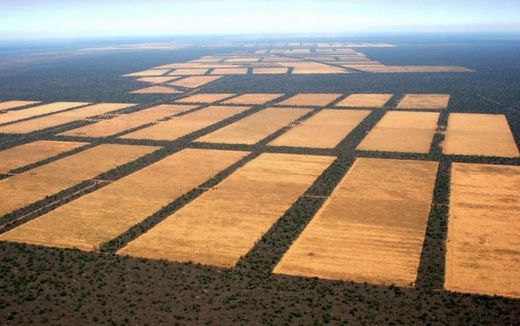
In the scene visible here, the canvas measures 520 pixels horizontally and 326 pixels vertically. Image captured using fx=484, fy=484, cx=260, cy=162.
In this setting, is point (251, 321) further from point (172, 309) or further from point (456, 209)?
point (456, 209)

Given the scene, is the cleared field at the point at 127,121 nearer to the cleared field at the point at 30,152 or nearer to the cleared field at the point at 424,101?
the cleared field at the point at 30,152

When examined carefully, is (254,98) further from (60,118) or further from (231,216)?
(231,216)

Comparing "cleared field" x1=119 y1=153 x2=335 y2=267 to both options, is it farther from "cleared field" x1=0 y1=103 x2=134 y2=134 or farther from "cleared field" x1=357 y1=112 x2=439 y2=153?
"cleared field" x1=0 y1=103 x2=134 y2=134

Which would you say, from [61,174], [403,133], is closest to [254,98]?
[403,133]

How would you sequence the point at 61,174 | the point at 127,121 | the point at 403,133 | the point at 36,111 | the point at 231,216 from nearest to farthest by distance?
Answer: the point at 231,216
the point at 61,174
the point at 403,133
the point at 127,121
the point at 36,111

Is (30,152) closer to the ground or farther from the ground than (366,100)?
closer to the ground

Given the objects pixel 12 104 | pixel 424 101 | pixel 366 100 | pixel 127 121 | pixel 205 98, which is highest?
pixel 12 104

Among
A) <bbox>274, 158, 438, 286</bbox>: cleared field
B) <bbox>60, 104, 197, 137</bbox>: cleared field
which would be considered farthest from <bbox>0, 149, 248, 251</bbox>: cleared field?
<bbox>60, 104, 197, 137</bbox>: cleared field

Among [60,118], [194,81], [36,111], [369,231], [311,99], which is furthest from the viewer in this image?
[194,81]
